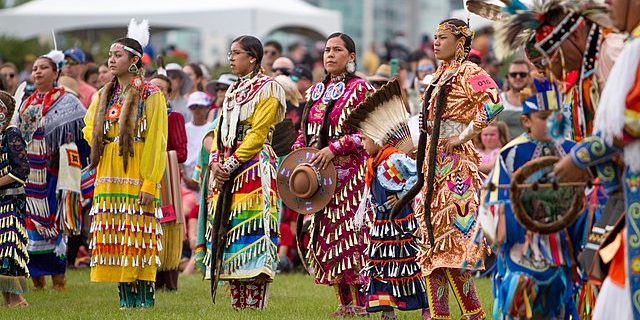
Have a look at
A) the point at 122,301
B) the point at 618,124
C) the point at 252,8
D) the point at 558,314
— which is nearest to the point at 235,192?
the point at 122,301

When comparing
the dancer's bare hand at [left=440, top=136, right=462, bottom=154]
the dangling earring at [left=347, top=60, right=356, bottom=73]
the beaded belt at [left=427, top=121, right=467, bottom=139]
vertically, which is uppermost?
the dangling earring at [left=347, top=60, right=356, bottom=73]

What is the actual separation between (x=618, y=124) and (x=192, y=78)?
29.4 ft

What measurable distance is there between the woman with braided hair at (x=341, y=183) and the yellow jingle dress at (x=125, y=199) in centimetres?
115

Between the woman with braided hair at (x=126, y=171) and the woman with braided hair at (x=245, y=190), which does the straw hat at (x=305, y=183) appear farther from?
the woman with braided hair at (x=126, y=171)

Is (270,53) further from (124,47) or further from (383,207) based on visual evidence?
(383,207)

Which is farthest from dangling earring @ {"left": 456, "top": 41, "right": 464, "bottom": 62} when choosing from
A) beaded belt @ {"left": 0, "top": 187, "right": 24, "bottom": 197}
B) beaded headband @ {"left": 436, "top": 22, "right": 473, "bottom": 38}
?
beaded belt @ {"left": 0, "top": 187, "right": 24, "bottom": 197}

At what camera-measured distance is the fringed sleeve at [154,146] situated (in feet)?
29.8

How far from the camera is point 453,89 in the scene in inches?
321

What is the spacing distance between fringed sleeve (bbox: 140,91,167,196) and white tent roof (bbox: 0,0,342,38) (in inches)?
429

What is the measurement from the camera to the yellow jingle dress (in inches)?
358

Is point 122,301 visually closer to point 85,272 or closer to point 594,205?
point 85,272

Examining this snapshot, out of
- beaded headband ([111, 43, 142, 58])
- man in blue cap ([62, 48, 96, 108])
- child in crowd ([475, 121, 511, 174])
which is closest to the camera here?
beaded headband ([111, 43, 142, 58])

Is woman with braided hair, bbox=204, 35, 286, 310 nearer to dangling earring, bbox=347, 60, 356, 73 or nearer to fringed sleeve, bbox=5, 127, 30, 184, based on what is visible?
dangling earring, bbox=347, 60, 356, 73

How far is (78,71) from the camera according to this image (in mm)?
13500
